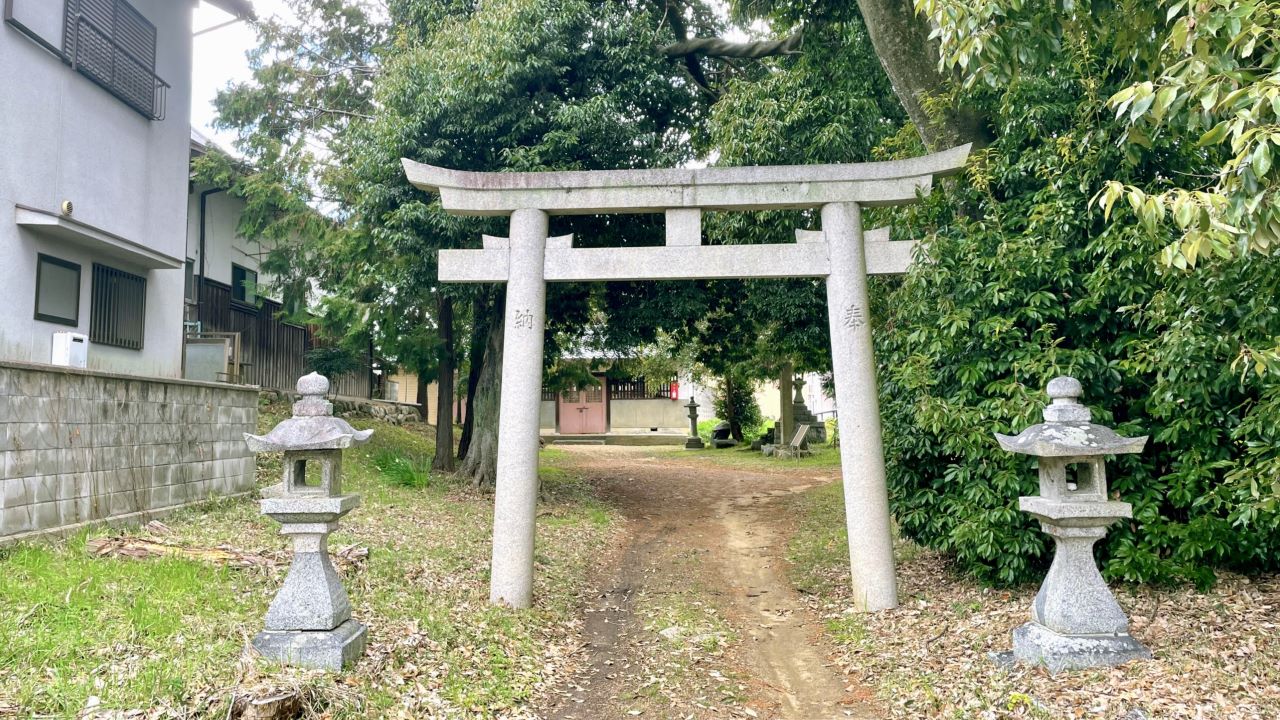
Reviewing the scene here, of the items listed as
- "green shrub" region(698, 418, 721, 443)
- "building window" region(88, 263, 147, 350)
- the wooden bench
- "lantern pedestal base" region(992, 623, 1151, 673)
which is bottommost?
"lantern pedestal base" region(992, 623, 1151, 673)

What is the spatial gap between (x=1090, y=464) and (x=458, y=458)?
1464cm

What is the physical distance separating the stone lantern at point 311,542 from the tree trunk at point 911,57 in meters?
6.56

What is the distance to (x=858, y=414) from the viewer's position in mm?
7367

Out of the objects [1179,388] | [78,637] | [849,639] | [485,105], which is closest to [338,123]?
[485,105]

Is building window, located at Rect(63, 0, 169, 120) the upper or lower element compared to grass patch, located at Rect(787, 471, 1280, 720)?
upper

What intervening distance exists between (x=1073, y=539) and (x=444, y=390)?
1348cm

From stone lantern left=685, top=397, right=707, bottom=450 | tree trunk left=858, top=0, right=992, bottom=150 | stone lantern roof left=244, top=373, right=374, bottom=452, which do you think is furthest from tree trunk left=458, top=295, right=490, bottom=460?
stone lantern left=685, top=397, right=707, bottom=450

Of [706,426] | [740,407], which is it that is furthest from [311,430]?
[706,426]

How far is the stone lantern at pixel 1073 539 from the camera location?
17.1 feet

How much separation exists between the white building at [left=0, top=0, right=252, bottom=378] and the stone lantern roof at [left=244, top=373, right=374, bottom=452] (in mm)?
6339

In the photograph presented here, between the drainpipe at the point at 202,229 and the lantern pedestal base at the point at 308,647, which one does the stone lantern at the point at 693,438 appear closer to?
the drainpipe at the point at 202,229

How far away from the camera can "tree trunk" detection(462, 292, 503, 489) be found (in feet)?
46.3

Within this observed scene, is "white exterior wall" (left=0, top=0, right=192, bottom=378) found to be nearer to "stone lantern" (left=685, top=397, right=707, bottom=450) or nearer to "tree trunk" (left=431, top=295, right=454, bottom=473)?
"tree trunk" (left=431, top=295, right=454, bottom=473)

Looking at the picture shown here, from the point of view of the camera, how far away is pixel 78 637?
497cm
